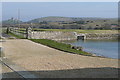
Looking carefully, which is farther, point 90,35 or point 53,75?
point 90,35

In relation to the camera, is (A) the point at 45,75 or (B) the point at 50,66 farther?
(B) the point at 50,66

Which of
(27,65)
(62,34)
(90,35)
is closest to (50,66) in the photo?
(27,65)

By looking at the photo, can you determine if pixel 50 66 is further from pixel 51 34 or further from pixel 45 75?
pixel 51 34

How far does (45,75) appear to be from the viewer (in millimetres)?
8734

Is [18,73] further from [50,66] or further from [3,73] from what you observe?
[50,66]

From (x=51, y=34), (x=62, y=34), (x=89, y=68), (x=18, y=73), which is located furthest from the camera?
(x=62, y=34)

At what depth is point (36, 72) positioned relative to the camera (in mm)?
9336

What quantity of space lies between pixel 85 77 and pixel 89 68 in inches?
74.9

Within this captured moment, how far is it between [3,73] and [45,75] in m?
1.39

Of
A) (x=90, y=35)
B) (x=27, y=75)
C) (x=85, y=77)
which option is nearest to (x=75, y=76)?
(x=85, y=77)

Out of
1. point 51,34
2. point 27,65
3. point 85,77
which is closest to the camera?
point 85,77

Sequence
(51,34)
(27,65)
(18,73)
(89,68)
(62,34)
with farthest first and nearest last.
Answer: (62,34)
(51,34)
(27,65)
(89,68)
(18,73)

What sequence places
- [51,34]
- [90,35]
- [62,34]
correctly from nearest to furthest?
[51,34], [62,34], [90,35]

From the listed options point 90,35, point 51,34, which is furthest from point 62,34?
point 90,35
